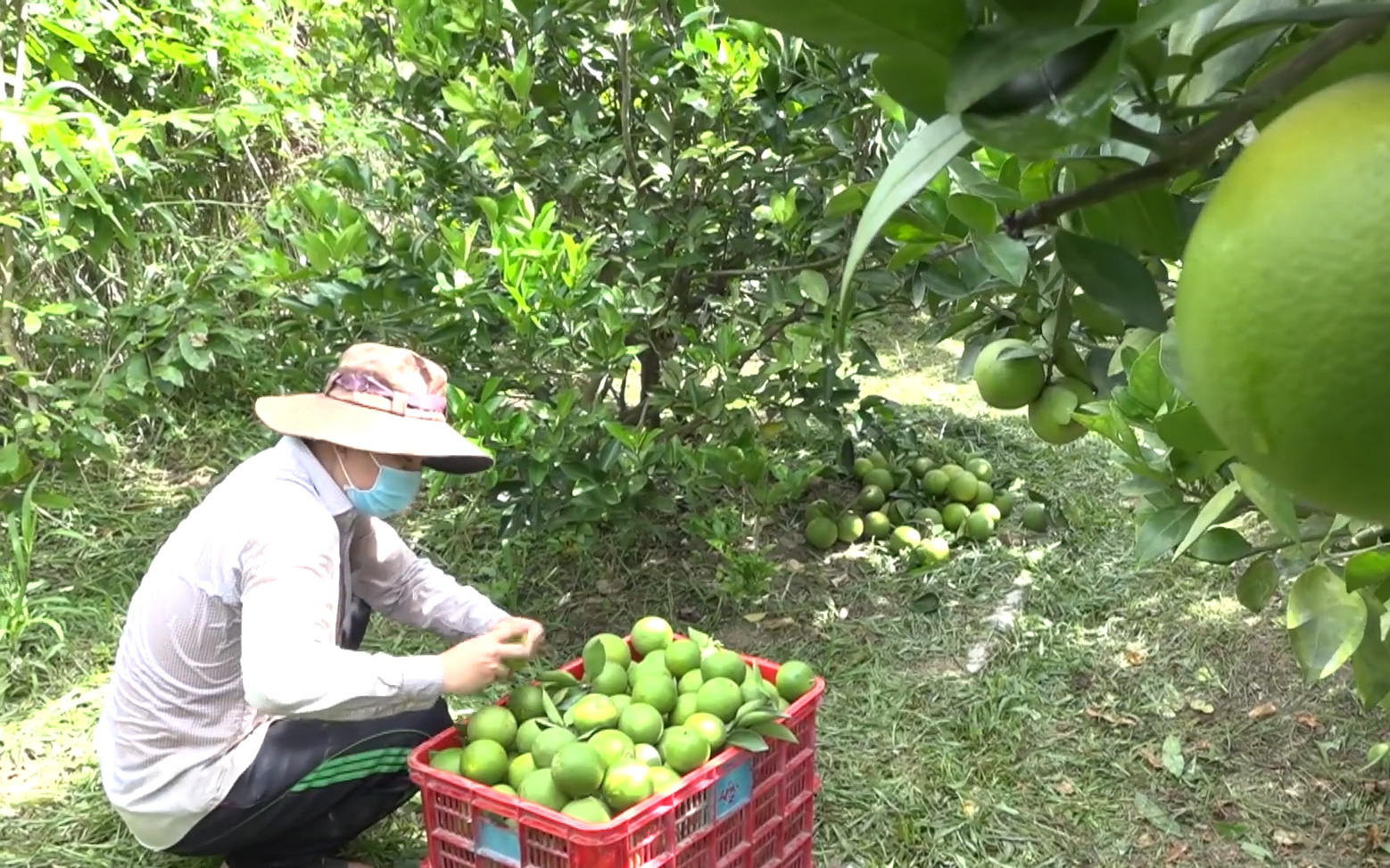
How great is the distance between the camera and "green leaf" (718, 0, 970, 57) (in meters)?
0.42

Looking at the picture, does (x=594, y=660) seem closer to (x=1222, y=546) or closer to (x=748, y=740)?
(x=748, y=740)

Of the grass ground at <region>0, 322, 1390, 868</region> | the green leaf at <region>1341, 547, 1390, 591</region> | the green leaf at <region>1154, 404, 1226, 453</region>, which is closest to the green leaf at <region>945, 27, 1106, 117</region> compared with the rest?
the green leaf at <region>1154, 404, 1226, 453</region>

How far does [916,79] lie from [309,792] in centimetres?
209

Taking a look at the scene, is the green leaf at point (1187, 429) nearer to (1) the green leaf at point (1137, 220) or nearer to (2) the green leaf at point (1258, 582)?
(1) the green leaf at point (1137, 220)

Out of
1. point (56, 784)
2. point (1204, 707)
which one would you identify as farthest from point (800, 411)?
point (56, 784)

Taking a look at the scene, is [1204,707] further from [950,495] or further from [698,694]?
[698,694]

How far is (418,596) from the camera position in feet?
8.42

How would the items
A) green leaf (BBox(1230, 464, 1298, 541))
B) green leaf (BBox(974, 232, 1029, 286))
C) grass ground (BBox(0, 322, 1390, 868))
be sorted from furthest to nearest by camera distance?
grass ground (BBox(0, 322, 1390, 868)), green leaf (BBox(1230, 464, 1298, 541)), green leaf (BBox(974, 232, 1029, 286))

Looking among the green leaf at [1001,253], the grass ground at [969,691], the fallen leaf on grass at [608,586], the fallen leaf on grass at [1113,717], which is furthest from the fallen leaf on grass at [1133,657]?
the green leaf at [1001,253]

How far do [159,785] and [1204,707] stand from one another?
8.06ft

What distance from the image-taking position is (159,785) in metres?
2.15

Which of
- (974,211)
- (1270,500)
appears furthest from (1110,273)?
(1270,500)

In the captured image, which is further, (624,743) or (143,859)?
(143,859)

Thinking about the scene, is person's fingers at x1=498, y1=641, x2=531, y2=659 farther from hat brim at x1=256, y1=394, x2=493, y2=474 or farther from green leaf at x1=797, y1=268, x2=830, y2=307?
green leaf at x1=797, y1=268, x2=830, y2=307
